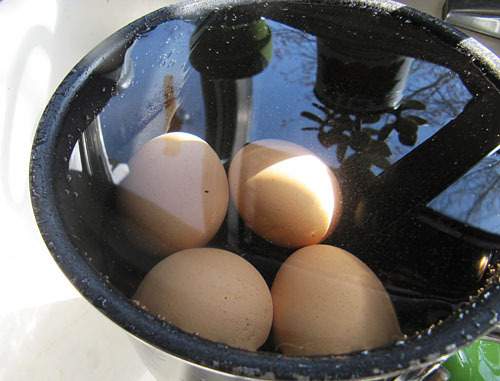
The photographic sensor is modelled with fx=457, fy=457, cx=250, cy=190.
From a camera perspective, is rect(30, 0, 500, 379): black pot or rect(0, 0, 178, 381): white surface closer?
rect(30, 0, 500, 379): black pot

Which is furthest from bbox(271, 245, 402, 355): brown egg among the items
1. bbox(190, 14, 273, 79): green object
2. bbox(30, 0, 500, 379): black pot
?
bbox(190, 14, 273, 79): green object

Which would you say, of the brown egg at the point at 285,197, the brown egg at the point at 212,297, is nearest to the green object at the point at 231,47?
the brown egg at the point at 285,197

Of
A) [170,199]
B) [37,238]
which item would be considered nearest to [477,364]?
[170,199]

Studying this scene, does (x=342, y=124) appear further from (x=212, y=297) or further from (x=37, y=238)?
(x=37, y=238)

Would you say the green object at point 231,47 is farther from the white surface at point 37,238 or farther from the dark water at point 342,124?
the white surface at point 37,238

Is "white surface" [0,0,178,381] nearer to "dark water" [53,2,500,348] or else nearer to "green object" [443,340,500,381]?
"dark water" [53,2,500,348]

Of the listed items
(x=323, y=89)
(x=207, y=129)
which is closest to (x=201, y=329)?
(x=207, y=129)
